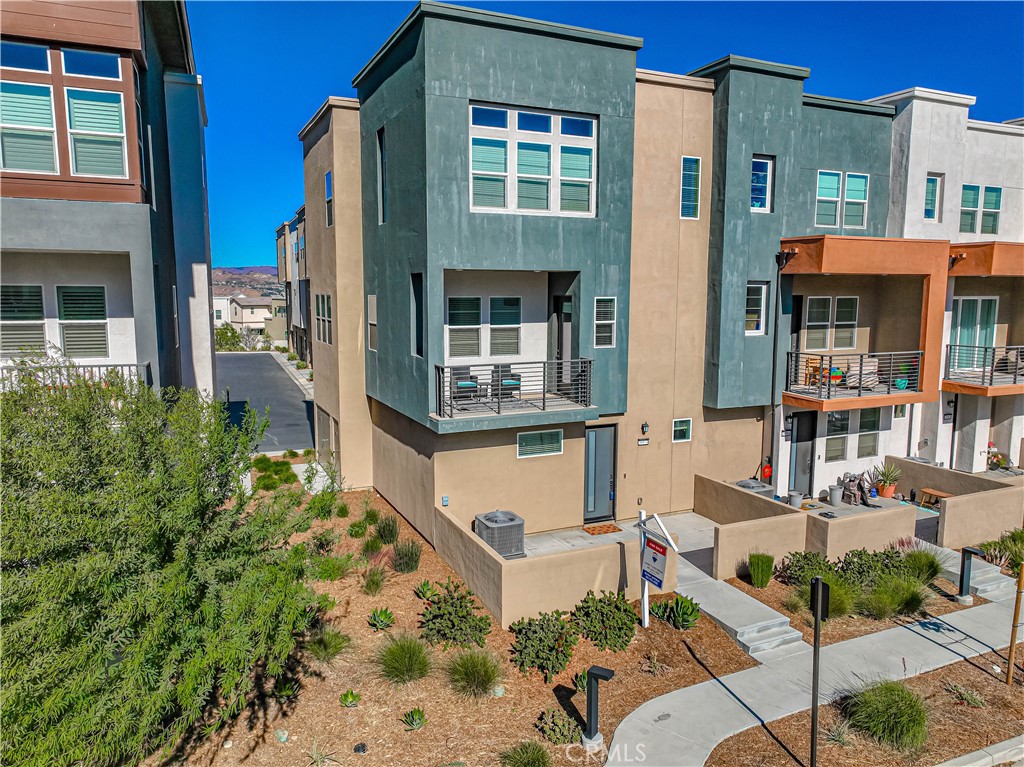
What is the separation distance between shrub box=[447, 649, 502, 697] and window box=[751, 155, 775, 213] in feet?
41.0

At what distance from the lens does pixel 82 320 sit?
1194cm

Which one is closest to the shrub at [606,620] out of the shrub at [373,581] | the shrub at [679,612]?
the shrub at [679,612]

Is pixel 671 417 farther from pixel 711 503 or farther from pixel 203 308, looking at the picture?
pixel 203 308

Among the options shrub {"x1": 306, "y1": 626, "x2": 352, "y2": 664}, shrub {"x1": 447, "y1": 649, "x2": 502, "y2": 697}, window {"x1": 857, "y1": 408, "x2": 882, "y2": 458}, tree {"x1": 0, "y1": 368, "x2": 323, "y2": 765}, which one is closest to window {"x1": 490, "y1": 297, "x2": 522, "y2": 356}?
shrub {"x1": 306, "y1": 626, "x2": 352, "y2": 664}

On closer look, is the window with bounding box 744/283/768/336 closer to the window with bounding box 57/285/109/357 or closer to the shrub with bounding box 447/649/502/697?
the shrub with bounding box 447/649/502/697

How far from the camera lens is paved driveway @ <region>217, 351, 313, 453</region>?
26375mm

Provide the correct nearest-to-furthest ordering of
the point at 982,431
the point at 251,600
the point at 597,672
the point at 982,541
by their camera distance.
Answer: the point at 251,600 < the point at 597,672 < the point at 982,541 < the point at 982,431

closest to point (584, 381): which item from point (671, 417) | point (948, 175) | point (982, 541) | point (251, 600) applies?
point (671, 417)

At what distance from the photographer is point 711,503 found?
54.4 feet

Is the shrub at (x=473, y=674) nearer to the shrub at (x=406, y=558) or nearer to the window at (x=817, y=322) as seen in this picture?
the shrub at (x=406, y=558)

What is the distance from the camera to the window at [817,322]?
18141 millimetres

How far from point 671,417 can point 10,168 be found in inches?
557

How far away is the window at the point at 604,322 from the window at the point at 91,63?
984cm

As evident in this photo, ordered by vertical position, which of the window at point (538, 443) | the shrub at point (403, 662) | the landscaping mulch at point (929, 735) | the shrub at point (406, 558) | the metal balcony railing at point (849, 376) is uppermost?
the metal balcony railing at point (849, 376)
